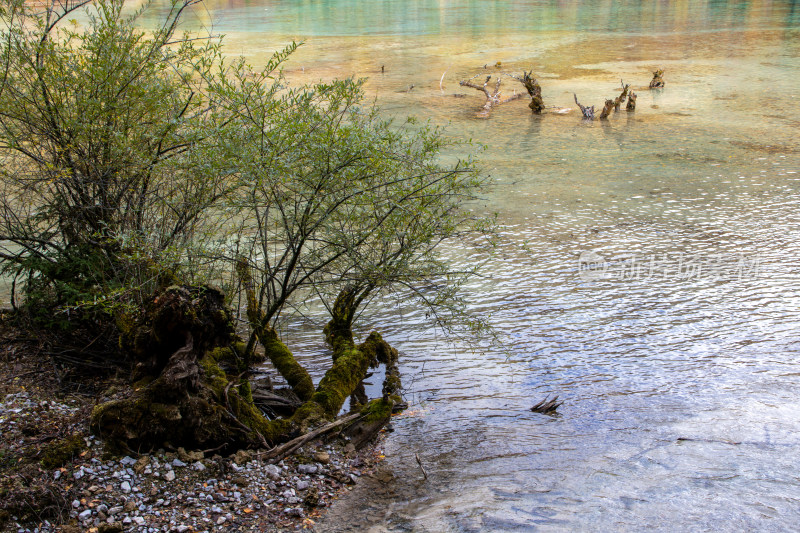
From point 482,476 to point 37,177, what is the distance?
439cm

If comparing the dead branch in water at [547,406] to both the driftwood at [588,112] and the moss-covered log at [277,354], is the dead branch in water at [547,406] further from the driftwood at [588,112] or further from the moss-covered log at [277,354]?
the driftwood at [588,112]

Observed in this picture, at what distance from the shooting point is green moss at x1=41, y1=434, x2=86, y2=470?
4352 mm

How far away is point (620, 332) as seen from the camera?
289 inches

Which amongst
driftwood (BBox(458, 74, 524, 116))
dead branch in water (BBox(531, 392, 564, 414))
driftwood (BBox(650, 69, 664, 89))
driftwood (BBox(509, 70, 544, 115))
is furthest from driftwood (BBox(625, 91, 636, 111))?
dead branch in water (BBox(531, 392, 564, 414))

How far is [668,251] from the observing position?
365 inches

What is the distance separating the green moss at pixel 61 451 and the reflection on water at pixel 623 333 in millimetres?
1798

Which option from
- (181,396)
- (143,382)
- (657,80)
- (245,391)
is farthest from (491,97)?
(181,396)

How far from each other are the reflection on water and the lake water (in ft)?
0.07

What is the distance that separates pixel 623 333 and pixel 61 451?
17.1 feet

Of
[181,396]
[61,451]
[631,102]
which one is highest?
[631,102]

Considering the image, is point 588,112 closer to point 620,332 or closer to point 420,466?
point 620,332

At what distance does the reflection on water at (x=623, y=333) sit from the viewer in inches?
186

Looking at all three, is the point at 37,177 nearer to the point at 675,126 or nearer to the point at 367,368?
the point at 367,368

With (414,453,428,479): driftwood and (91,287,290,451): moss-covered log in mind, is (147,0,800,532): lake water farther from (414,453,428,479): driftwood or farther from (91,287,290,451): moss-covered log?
(91,287,290,451): moss-covered log
